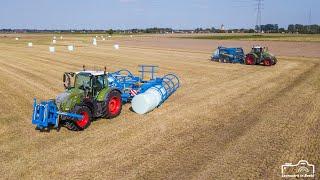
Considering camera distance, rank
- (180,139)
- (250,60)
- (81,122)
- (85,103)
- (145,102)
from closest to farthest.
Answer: (180,139)
(81,122)
(85,103)
(145,102)
(250,60)

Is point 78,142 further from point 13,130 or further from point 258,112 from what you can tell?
point 258,112

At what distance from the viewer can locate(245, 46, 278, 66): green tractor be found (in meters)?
32.1

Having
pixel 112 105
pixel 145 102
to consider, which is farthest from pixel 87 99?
pixel 145 102

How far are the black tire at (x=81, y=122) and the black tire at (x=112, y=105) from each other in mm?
986

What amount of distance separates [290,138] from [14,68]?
22517 millimetres

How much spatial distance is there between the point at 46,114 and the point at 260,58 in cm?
2388

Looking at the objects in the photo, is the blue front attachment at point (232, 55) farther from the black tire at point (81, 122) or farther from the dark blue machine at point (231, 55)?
the black tire at point (81, 122)

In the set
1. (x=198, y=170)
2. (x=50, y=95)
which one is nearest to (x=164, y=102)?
(x=50, y=95)

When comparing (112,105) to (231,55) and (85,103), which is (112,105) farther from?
(231,55)

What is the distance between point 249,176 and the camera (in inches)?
355

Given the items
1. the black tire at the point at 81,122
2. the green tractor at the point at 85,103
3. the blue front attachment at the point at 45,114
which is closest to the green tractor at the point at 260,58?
the green tractor at the point at 85,103

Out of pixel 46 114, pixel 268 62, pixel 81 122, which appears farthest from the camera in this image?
pixel 268 62

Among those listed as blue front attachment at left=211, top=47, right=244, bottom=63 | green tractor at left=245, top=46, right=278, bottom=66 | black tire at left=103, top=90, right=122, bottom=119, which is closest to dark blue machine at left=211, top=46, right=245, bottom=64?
blue front attachment at left=211, top=47, right=244, bottom=63

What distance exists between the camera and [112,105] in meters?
14.3
